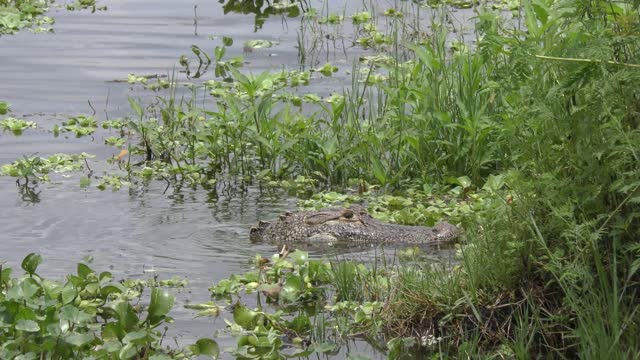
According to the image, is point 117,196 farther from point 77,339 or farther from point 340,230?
point 77,339

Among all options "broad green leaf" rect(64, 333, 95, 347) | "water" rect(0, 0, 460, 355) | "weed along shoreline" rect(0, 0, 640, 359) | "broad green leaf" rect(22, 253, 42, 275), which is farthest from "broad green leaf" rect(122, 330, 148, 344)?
"broad green leaf" rect(22, 253, 42, 275)

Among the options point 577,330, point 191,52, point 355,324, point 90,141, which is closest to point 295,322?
point 355,324

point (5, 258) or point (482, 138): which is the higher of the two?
point (482, 138)

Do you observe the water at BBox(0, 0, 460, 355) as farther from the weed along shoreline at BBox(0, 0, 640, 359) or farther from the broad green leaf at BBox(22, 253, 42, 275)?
the broad green leaf at BBox(22, 253, 42, 275)

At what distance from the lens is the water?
25.0 ft

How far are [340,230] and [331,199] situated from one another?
78cm

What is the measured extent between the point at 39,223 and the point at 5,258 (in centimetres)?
87

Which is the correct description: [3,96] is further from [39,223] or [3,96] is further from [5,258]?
[5,258]

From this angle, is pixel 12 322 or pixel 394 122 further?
pixel 394 122

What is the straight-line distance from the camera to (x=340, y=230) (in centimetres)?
823

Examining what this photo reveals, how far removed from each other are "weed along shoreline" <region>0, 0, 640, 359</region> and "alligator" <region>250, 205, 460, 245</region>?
2 cm

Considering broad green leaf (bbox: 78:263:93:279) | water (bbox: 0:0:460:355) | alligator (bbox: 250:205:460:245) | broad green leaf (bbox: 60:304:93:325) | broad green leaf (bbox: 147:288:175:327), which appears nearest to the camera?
broad green leaf (bbox: 60:304:93:325)

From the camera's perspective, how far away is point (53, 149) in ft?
34.3

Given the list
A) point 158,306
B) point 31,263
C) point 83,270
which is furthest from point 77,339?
point 83,270
